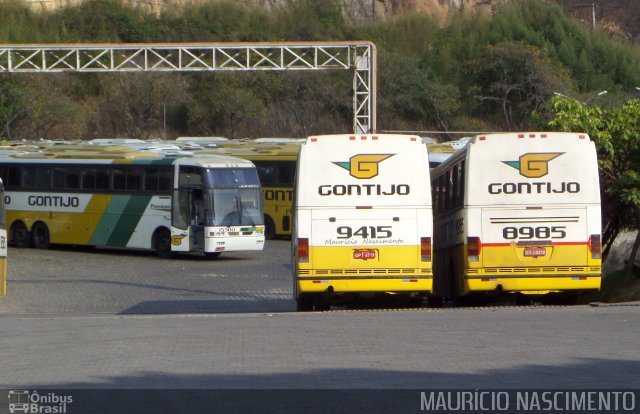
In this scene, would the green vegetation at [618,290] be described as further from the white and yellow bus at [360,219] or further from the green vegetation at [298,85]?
the green vegetation at [298,85]

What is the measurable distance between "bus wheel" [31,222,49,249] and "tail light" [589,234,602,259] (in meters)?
23.7

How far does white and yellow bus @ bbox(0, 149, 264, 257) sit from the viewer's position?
3241 cm

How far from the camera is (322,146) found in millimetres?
16609

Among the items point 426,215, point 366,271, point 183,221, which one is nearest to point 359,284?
point 366,271

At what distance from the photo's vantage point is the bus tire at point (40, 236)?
118 ft

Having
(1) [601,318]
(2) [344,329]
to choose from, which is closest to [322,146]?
(2) [344,329]

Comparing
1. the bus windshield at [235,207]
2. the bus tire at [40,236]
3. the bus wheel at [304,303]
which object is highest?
the bus windshield at [235,207]

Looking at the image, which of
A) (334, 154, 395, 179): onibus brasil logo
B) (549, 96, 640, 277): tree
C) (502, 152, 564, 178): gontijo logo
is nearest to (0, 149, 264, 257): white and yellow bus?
(549, 96, 640, 277): tree

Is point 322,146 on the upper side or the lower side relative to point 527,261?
upper

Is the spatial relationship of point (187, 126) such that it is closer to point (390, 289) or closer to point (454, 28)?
point (454, 28)

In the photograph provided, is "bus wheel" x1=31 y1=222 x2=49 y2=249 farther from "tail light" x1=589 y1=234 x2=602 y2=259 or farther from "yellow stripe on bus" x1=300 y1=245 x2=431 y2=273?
"tail light" x1=589 y1=234 x2=602 y2=259

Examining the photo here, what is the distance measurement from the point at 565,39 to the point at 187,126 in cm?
2952

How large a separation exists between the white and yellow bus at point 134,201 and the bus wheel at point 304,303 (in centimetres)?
1392

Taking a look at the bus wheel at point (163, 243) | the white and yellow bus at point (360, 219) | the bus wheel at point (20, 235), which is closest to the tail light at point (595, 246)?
the white and yellow bus at point (360, 219)
